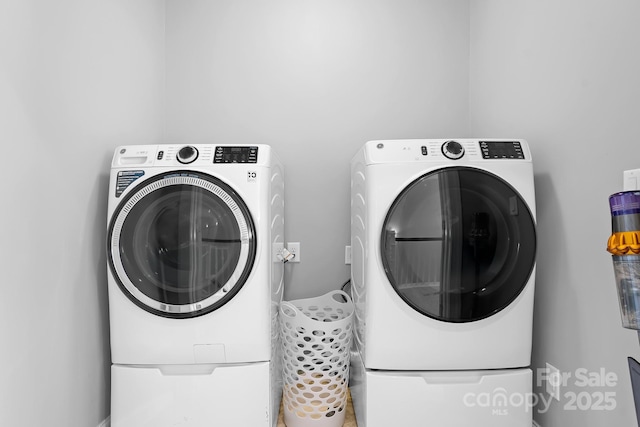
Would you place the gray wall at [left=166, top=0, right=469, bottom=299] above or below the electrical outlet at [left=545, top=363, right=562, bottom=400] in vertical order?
above

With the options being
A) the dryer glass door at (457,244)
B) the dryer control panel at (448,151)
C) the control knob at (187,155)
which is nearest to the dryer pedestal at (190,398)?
the dryer glass door at (457,244)

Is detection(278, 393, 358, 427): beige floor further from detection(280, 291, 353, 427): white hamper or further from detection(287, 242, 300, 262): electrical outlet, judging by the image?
detection(287, 242, 300, 262): electrical outlet

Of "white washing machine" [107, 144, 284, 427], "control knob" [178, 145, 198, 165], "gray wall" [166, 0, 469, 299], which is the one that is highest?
"gray wall" [166, 0, 469, 299]

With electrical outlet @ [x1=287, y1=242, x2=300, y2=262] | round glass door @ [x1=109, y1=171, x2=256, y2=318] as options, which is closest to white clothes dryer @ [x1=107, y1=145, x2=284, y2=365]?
round glass door @ [x1=109, y1=171, x2=256, y2=318]

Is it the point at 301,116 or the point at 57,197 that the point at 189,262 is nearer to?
the point at 57,197

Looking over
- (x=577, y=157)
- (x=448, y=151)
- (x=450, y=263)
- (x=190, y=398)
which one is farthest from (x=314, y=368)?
(x=577, y=157)

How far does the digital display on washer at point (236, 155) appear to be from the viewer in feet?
4.74

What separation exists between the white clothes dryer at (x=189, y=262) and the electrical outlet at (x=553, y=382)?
1119 millimetres

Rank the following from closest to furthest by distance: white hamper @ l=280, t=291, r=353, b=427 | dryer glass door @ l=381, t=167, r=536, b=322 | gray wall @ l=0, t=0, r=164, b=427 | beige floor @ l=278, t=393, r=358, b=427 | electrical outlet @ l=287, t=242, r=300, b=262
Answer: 1. gray wall @ l=0, t=0, r=164, b=427
2. dryer glass door @ l=381, t=167, r=536, b=322
3. white hamper @ l=280, t=291, r=353, b=427
4. beige floor @ l=278, t=393, r=358, b=427
5. electrical outlet @ l=287, t=242, r=300, b=262

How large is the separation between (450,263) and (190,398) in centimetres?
112

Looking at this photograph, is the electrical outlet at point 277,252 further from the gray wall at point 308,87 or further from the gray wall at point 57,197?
the gray wall at point 57,197

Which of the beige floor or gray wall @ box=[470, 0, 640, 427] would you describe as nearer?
gray wall @ box=[470, 0, 640, 427]

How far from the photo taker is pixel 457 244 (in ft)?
4.56

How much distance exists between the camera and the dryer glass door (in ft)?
4.53
